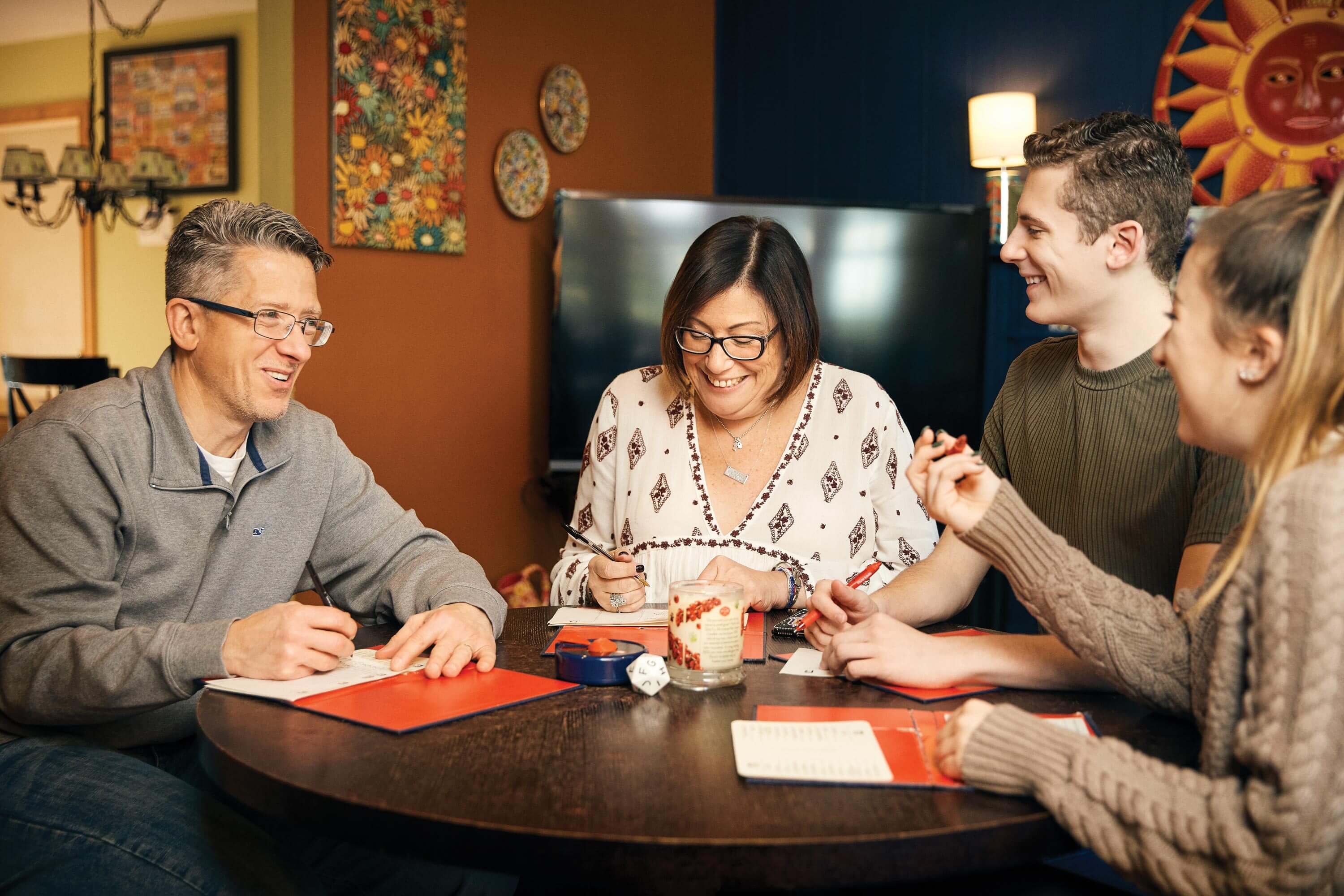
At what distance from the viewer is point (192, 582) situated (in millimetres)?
1588

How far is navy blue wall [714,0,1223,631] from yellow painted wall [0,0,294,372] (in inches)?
93.6

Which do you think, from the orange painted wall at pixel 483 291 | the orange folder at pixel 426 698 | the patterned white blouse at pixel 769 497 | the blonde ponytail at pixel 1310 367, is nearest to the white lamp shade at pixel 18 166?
the orange painted wall at pixel 483 291

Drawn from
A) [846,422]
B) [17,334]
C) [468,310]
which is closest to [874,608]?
[846,422]

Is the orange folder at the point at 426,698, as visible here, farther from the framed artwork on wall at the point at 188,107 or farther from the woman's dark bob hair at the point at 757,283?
the framed artwork on wall at the point at 188,107

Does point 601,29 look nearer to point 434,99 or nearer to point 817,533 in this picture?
point 434,99

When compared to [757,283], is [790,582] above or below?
below

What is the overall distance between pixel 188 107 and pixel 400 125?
9.63 ft

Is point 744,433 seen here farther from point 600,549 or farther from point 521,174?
point 521,174

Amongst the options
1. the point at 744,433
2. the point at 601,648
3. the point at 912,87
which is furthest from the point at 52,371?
the point at 601,648

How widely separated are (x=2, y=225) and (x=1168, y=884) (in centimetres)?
772

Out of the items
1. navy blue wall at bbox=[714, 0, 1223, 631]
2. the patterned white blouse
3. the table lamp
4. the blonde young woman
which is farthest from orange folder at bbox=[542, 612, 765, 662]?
the table lamp

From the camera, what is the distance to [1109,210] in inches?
64.9

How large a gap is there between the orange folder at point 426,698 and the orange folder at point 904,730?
0.93ft

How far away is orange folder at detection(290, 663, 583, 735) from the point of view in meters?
1.17
